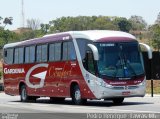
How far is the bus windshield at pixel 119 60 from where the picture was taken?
24297 millimetres

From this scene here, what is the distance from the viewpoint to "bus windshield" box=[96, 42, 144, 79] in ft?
79.7

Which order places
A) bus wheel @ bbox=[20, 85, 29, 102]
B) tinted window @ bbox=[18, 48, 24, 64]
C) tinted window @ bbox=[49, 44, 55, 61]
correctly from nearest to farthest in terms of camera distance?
tinted window @ bbox=[49, 44, 55, 61] < tinted window @ bbox=[18, 48, 24, 64] < bus wheel @ bbox=[20, 85, 29, 102]

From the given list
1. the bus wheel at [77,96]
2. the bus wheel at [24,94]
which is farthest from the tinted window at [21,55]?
the bus wheel at [77,96]

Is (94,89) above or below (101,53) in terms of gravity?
below

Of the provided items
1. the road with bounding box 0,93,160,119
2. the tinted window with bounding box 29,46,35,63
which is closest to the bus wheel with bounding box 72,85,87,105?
the road with bounding box 0,93,160,119

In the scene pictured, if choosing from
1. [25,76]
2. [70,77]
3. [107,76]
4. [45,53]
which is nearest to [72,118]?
[107,76]

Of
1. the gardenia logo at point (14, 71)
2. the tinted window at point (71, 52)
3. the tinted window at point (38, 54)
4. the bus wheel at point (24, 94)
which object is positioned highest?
the tinted window at point (71, 52)

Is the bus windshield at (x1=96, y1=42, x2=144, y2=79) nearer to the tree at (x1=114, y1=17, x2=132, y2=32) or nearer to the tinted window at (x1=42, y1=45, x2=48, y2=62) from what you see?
the tinted window at (x1=42, y1=45, x2=48, y2=62)

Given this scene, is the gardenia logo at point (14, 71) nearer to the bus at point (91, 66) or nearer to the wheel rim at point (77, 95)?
the bus at point (91, 66)

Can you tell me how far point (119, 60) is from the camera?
24.6 metres

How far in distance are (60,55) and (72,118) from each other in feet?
30.5

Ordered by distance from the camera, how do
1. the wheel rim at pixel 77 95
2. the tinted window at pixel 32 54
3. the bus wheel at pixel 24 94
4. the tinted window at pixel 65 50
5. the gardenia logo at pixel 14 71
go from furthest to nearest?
the bus wheel at pixel 24 94
the gardenia logo at pixel 14 71
the tinted window at pixel 32 54
the tinted window at pixel 65 50
the wheel rim at pixel 77 95

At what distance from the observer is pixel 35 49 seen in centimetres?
3036

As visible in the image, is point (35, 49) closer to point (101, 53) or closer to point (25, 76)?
point (25, 76)
